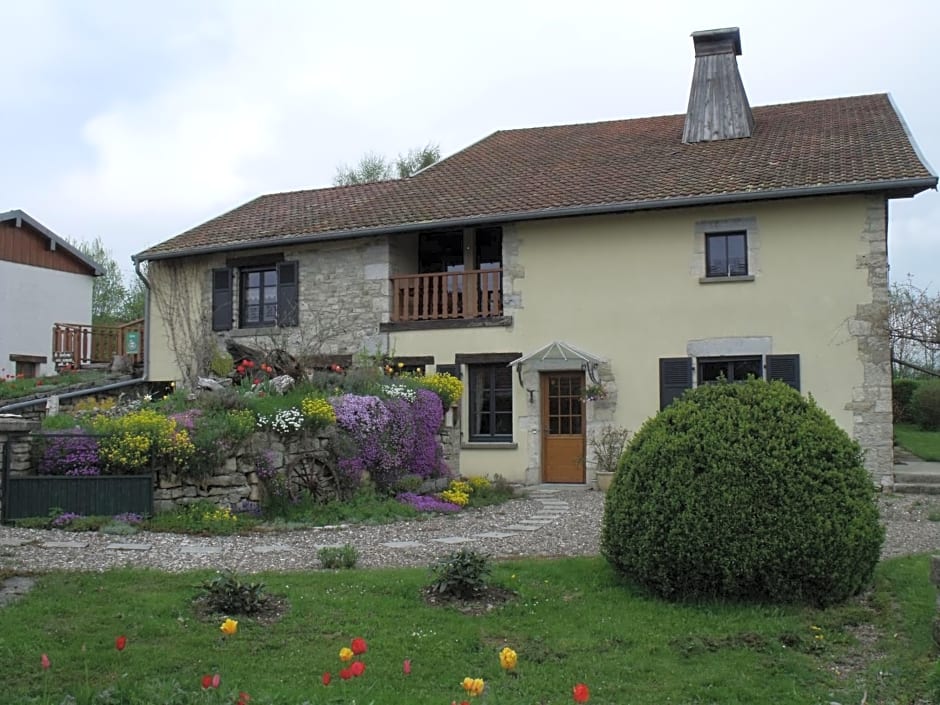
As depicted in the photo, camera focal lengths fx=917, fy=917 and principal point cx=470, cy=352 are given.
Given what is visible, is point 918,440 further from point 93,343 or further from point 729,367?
point 93,343

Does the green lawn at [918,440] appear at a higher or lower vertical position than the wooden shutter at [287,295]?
lower

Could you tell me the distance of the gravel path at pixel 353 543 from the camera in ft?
22.8

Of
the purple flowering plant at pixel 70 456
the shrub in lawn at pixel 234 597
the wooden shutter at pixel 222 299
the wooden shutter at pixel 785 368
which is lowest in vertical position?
Result: the shrub in lawn at pixel 234 597

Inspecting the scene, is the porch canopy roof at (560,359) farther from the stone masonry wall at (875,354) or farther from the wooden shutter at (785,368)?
the stone masonry wall at (875,354)

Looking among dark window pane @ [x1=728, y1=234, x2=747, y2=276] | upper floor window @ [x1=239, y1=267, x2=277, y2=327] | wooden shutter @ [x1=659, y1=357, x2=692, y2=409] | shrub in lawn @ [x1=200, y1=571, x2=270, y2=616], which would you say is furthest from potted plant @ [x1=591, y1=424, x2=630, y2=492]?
shrub in lawn @ [x1=200, y1=571, x2=270, y2=616]

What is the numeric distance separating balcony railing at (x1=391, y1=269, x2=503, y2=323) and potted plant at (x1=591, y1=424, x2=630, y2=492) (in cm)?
267

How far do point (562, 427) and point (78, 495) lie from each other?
26.6ft

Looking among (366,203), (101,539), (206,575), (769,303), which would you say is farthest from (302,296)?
(206,575)

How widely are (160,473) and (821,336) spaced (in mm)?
9395

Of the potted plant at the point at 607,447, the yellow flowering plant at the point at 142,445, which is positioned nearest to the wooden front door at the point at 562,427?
the potted plant at the point at 607,447

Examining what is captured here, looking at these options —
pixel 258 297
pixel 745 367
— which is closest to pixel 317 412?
pixel 745 367

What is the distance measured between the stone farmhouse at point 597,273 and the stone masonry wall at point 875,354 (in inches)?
0.8

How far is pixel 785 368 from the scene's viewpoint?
13.6 meters

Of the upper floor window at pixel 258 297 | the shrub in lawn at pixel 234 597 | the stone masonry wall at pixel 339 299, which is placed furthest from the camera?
the upper floor window at pixel 258 297
